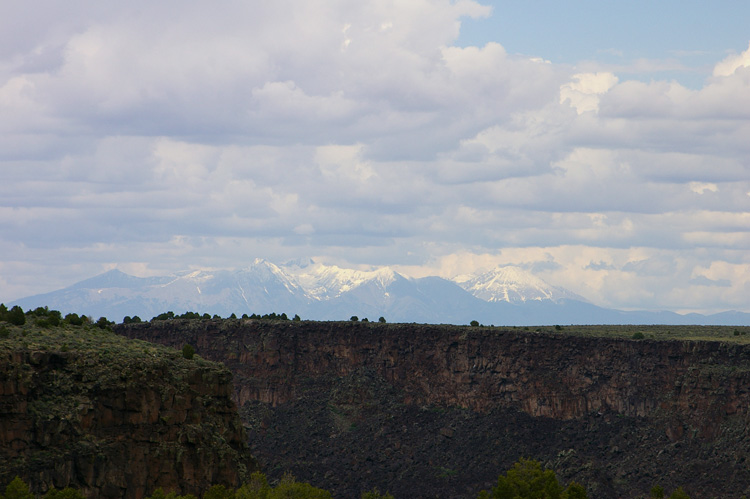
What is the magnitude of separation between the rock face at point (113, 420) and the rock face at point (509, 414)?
58034 millimetres

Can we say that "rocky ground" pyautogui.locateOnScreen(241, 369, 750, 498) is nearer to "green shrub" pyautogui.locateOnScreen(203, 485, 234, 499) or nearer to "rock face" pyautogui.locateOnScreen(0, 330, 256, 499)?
"rock face" pyautogui.locateOnScreen(0, 330, 256, 499)

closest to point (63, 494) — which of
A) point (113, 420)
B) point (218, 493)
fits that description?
point (113, 420)

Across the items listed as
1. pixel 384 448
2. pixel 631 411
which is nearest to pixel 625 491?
pixel 631 411

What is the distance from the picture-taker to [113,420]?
10719 centimetres

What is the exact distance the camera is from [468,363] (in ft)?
608

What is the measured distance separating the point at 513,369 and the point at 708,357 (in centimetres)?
3090

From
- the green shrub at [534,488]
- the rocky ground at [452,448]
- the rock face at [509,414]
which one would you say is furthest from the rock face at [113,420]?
the rock face at [509,414]

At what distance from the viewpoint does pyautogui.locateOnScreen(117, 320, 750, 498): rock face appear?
15638cm

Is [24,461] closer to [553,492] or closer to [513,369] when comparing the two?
[553,492]

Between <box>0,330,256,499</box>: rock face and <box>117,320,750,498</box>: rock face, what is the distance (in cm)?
5803

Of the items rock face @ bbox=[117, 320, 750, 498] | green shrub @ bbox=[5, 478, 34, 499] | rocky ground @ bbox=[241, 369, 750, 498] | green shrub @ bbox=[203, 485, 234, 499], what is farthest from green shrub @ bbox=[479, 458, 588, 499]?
green shrub @ bbox=[5, 478, 34, 499]

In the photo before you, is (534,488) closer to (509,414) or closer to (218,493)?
(218,493)

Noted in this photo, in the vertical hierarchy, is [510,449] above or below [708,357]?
below

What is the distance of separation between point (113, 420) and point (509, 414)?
84.2 m
